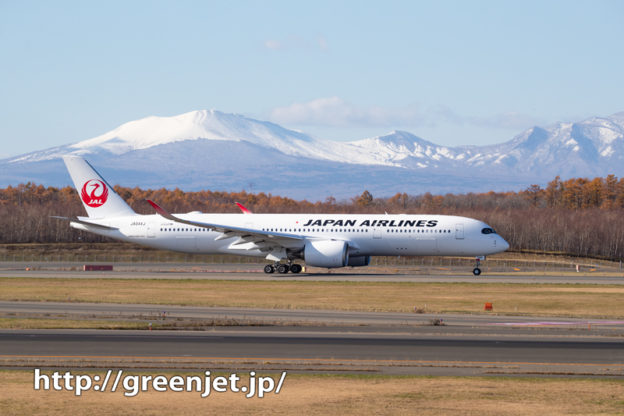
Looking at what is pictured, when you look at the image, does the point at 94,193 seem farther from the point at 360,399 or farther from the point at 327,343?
the point at 360,399

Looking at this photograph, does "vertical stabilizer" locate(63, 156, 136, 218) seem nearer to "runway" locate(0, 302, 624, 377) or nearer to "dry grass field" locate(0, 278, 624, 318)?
"dry grass field" locate(0, 278, 624, 318)

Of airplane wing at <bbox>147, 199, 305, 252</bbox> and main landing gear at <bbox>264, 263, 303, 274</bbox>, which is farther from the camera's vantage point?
main landing gear at <bbox>264, 263, 303, 274</bbox>

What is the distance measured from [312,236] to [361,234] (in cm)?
358

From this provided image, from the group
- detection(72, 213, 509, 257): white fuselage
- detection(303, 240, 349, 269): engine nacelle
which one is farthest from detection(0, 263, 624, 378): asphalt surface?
detection(72, 213, 509, 257): white fuselage

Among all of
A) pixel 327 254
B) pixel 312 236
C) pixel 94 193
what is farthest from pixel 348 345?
pixel 94 193

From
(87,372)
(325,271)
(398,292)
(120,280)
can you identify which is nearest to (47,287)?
(120,280)

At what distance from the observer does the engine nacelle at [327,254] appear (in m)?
59.0

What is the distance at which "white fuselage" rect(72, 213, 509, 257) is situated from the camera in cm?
6150

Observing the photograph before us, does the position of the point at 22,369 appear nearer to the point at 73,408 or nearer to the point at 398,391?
the point at 73,408

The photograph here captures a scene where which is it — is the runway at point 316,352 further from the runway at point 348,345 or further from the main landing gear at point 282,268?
the main landing gear at point 282,268

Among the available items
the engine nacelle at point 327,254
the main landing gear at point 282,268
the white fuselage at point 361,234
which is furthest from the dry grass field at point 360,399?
the white fuselage at point 361,234

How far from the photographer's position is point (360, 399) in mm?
18391

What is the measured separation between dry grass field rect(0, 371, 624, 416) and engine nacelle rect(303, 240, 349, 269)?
3851cm

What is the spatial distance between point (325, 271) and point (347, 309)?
28258 millimetres
